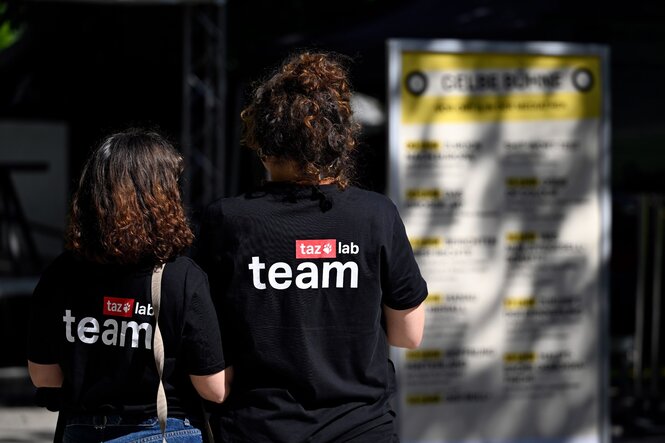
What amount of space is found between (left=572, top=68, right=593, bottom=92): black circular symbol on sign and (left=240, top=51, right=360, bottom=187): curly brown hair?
267 cm

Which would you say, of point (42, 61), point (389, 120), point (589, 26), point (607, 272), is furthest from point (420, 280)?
point (42, 61)

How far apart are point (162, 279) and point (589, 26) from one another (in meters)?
6.42

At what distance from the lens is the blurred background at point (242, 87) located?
7.39 meters

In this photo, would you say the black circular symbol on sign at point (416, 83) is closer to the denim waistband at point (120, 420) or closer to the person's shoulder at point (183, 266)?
the person's shoulder at point (183, 266)

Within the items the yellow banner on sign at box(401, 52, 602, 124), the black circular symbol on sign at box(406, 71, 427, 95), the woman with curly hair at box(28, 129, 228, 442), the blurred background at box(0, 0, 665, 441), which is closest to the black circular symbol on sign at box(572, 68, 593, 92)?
the yellow banner on sign at box(401, 52, 602, 124)

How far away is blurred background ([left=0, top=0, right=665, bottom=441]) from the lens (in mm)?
7395

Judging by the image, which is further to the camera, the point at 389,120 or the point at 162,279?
the point at 389,120

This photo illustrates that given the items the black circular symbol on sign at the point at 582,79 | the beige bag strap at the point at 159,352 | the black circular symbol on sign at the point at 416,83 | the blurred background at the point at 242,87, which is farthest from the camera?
the blurred background at the point at 242,87

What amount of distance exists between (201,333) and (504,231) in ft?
8.92

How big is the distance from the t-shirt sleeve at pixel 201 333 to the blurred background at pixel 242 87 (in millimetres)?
3524

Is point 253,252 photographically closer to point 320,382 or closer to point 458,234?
point 320,382

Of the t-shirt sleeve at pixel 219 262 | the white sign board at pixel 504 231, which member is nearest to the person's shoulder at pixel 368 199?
the t-shirt sleeve at pixel 219 262

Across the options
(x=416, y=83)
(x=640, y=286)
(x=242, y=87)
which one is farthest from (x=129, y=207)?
(x=242, y=87)

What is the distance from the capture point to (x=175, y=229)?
236cm
